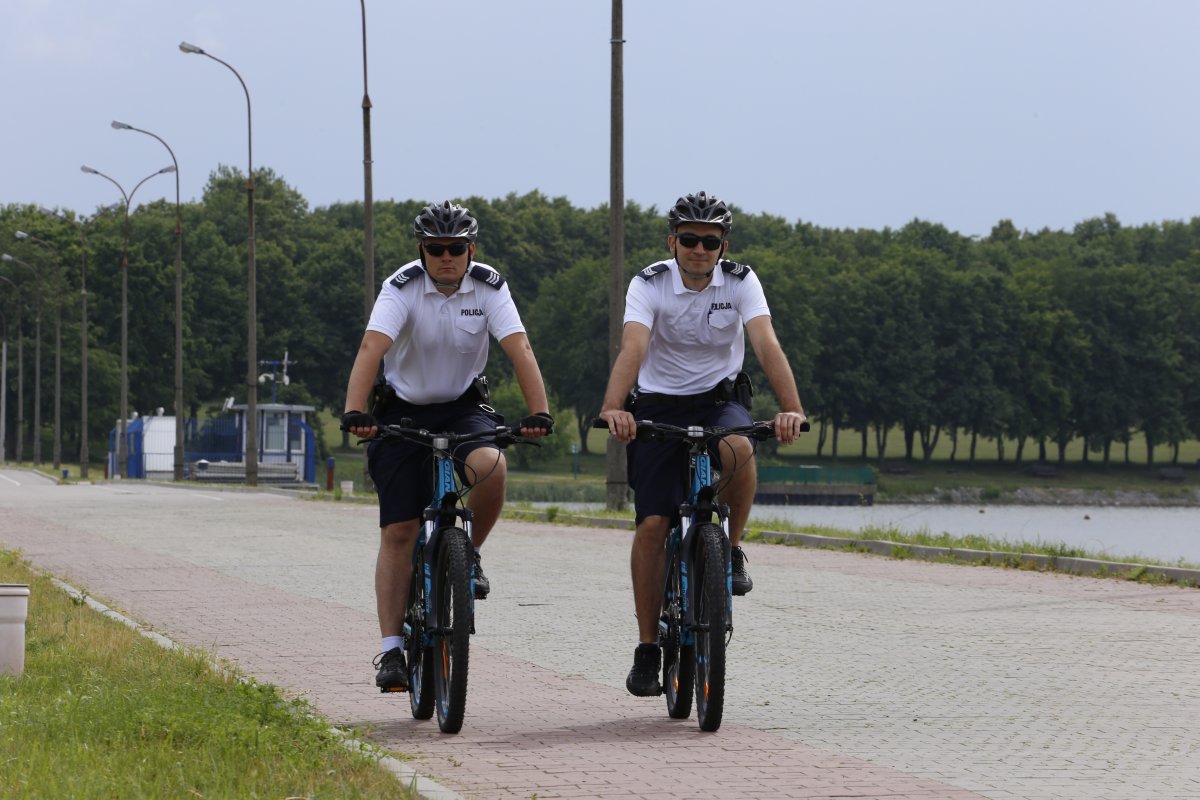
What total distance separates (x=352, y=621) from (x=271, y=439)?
58357 mm

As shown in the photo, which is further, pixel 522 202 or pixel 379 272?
pixel 522 202

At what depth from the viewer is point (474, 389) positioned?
25.6ft

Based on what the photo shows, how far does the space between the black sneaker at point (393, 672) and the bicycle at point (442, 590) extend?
29 mm

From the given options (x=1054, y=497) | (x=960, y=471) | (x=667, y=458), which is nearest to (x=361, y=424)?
(x=667, y=458)

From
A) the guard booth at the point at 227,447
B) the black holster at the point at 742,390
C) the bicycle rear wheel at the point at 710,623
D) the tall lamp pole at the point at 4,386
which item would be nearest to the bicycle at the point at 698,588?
the bicycle rear wheel at the point at 710,623

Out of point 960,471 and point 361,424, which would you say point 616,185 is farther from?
point 960,471

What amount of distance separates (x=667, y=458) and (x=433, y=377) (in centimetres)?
97

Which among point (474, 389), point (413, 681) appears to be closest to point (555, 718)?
point (413, 681)

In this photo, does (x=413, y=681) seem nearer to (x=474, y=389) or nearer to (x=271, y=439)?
(x=474, y=389)

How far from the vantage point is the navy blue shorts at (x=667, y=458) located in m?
7.86

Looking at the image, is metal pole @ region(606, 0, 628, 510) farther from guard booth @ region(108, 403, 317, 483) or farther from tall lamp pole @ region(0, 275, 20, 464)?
tall lamp pole @ region(0, 275, 20, 464)

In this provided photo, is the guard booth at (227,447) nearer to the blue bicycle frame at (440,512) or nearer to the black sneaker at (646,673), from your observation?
the black sneaker at (646,673)

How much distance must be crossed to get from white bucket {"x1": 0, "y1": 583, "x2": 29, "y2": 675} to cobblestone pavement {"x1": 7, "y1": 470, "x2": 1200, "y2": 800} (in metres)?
1.17

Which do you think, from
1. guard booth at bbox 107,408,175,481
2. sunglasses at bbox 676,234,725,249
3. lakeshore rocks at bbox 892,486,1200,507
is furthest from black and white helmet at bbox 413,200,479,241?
lakeshore rocks at bbox 892,486,1200,507
